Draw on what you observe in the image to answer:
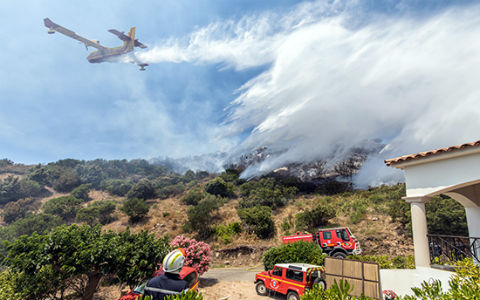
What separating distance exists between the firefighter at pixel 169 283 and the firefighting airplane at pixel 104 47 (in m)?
40.3

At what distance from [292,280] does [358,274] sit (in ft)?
10.5

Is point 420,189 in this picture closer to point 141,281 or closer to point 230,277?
point 141,281

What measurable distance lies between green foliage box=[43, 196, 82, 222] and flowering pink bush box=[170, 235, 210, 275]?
36.1 m

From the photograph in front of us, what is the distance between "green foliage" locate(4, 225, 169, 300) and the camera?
A: 944cm

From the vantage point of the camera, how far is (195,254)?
47.4ft

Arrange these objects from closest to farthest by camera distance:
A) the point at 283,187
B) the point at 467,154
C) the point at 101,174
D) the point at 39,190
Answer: the point at 467,154 → the point at 283,187 → the point at 39,190 → the point at 101,174

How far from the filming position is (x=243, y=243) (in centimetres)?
2516

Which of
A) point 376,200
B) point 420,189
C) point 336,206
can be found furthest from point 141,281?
point 376,200

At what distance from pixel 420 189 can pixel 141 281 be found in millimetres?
12208

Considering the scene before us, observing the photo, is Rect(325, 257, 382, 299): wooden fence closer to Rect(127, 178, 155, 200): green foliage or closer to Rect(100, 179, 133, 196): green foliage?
Rect(127, 178, 155, 200): green foliage

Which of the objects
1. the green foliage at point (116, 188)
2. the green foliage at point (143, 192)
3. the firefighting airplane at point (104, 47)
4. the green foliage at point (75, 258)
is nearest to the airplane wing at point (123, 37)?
the firefighting airplane at point (104, 47)

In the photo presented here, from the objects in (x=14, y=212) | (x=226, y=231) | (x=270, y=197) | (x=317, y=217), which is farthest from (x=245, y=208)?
(x=14, y=212)

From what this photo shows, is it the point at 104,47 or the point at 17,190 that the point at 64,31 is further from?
the point at 17,190

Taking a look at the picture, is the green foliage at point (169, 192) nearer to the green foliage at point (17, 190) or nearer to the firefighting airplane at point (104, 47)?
the firefighting airplane at point (104, 47)
